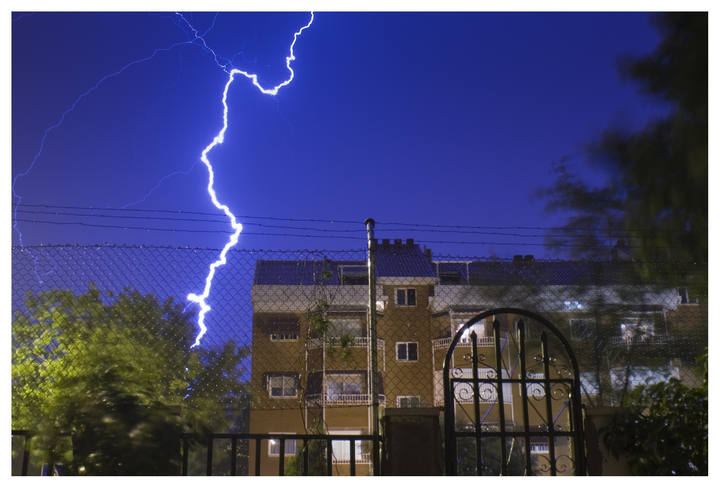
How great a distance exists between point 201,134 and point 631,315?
4387 millimetres

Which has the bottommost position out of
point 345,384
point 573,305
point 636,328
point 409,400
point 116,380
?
point 409,400

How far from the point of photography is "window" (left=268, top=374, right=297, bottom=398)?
4547 mm

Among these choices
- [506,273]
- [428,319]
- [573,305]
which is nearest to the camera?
[573,305]

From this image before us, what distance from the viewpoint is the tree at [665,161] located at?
13.3ft

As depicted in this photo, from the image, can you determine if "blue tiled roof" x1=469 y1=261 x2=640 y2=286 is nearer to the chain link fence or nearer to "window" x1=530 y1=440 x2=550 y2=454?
the chain link fence

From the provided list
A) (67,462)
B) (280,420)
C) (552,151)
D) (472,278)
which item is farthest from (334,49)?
(280,420)

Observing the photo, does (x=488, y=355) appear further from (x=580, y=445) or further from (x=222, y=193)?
(x=580, y=445)

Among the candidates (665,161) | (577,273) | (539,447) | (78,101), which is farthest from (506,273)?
(539,447)

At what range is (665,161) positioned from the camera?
4645 millimetres

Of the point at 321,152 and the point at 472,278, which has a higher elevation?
the point at 321,152

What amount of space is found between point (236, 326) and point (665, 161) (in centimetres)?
344

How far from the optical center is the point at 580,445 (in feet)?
9.82

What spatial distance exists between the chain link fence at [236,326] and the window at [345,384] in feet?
5.77

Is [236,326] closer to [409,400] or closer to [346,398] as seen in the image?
[409,400]
